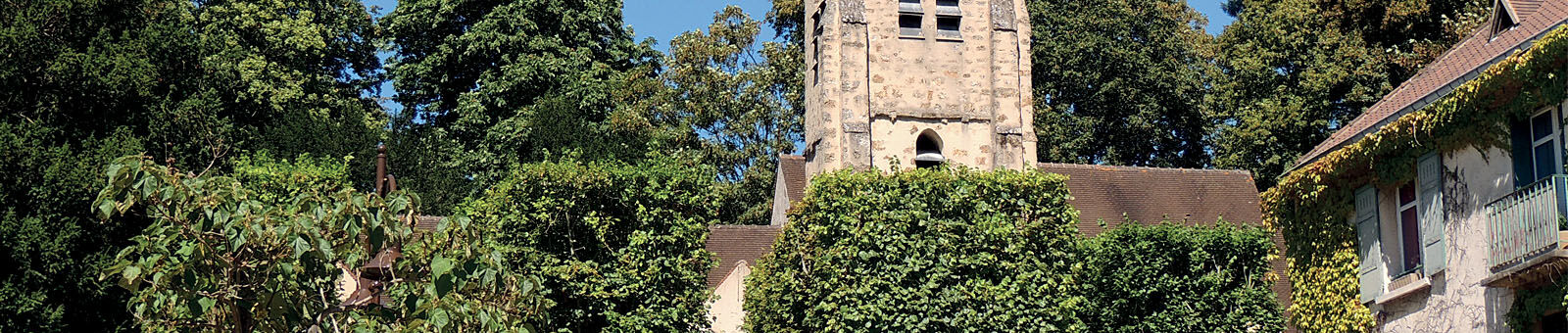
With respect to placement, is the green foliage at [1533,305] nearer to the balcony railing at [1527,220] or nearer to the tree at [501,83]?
the balcony railing at [1527,220]

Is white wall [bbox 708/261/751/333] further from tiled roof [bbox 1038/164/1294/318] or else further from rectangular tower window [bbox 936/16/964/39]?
tiled roof [bbox 1038/164/1294/318]

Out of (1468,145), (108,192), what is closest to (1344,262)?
(1468,145)

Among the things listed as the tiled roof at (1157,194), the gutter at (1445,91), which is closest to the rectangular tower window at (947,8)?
the tiled roof at (1157,194)

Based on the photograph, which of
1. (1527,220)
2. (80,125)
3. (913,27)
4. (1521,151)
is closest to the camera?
(1527,220)

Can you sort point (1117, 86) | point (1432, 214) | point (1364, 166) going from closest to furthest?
1. point (1432, 214)
2. point (1364, 166)
3. point (1117, 86)

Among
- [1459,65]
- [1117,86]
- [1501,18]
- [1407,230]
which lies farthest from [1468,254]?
[1117,86]

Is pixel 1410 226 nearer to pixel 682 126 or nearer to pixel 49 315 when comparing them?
pixel 49 315

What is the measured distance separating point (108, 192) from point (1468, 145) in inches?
508

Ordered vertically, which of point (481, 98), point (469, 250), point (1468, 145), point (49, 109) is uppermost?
point (481, 98)

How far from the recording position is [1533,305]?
18703 mm

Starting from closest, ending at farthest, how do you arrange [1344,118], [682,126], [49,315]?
[49,315] → [1344,118] → [682,126]

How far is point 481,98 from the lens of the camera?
151 feet

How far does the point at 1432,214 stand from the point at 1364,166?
125cm

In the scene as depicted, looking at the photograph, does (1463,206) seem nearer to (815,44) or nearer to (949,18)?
(949,18)
